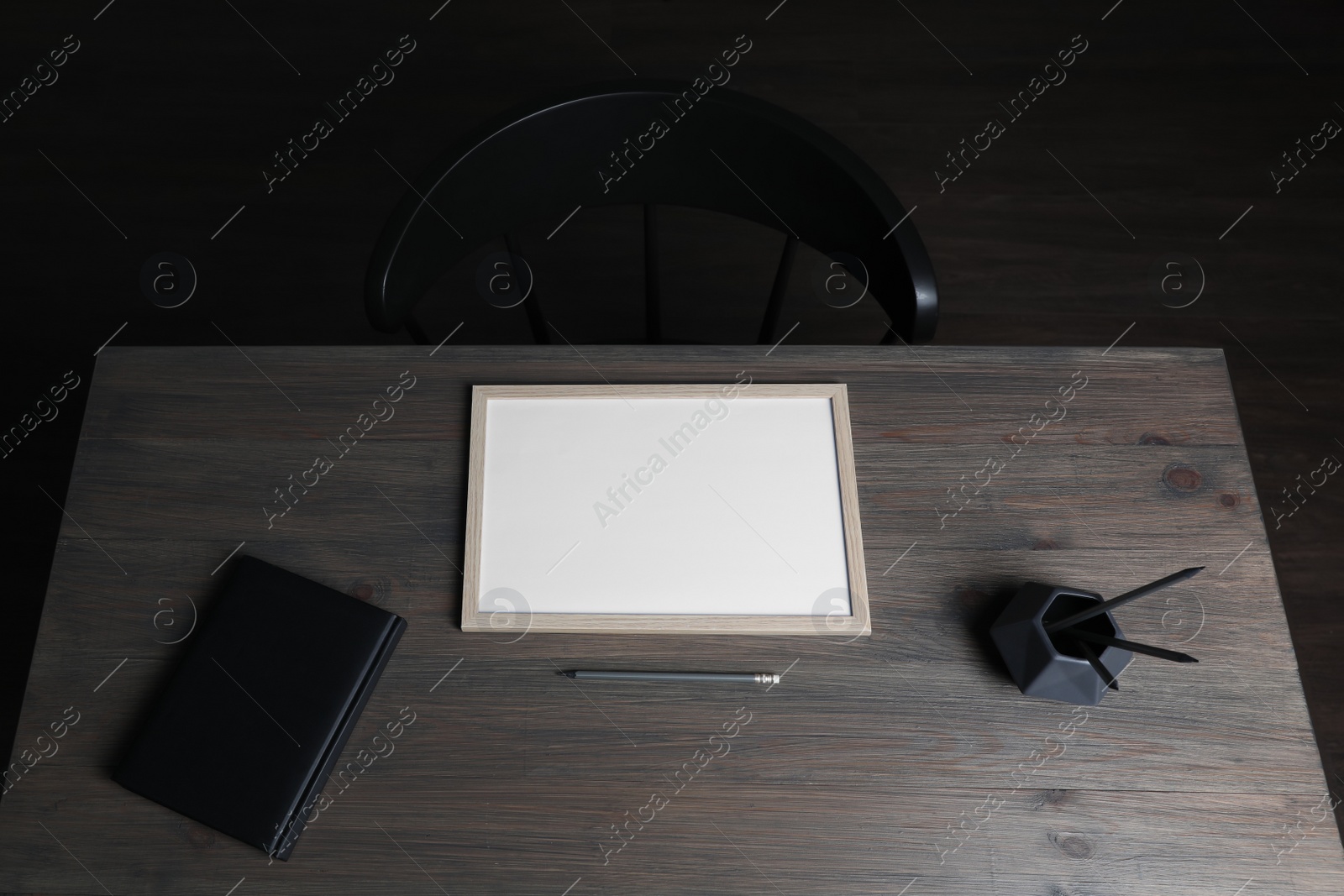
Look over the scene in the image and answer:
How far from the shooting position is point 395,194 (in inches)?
73.5

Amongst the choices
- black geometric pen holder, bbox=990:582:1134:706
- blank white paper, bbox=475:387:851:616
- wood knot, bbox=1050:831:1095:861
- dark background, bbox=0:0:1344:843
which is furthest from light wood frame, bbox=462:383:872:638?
dark background, bbox=0:0:1344:843

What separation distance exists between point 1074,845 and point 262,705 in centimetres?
70

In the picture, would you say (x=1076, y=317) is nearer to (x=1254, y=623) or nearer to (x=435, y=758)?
(x=1254, y=623)

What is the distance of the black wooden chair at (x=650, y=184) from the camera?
0.93 m

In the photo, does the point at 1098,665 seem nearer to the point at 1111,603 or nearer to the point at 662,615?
the point at 1111,603

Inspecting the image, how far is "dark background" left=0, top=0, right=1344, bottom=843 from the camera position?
66.4 inches

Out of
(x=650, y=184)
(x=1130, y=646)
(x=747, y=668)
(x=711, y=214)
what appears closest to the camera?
(x=1130, y=646)

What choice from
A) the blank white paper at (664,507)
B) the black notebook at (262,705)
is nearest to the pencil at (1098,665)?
the blank white paper at (664,507)

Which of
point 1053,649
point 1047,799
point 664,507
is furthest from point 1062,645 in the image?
point 664,507

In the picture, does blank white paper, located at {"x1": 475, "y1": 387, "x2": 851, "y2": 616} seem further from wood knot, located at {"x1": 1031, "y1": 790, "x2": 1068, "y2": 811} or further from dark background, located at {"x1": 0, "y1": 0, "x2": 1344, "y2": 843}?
dark background, located at {"x1": 0, "y1": 0, "x2": 1344, "y2": 843}

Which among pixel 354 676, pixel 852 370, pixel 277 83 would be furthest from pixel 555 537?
pixel 277 83

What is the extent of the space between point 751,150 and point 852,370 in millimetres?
307

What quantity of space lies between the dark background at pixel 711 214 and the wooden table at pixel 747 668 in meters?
0.84

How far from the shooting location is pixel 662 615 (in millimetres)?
780
